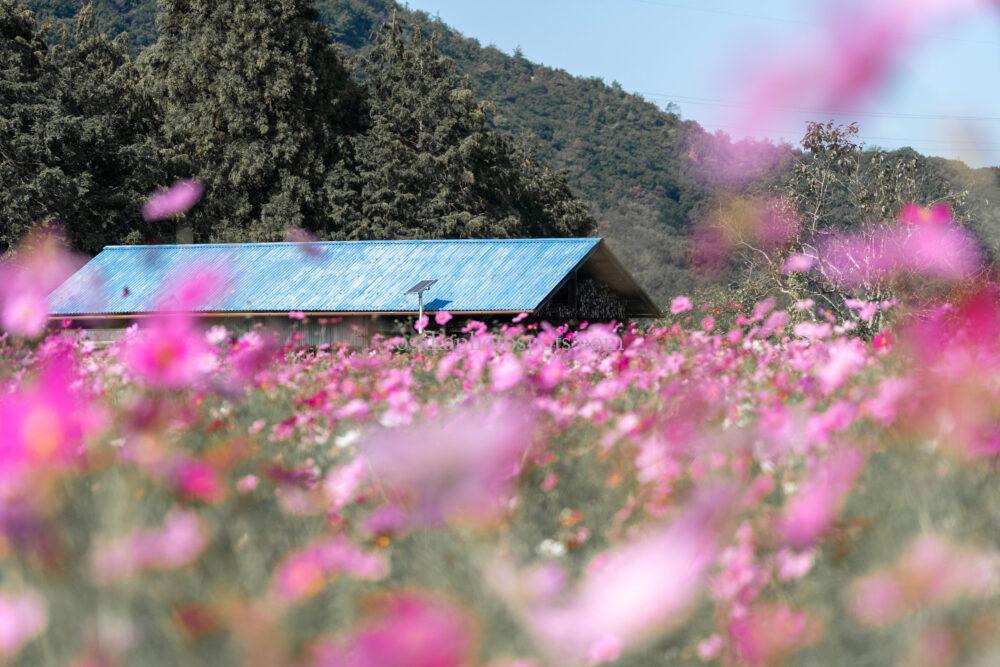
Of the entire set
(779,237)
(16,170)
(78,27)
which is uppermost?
(779,237)

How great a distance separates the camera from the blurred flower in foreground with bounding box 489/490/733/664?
1.42m

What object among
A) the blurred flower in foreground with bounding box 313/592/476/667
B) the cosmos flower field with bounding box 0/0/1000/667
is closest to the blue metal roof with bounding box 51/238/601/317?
the cosmos flower field with bounding box 0/0/1000/667

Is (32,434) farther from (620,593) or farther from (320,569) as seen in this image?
(620,593)

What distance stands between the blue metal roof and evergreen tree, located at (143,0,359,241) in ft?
23.0

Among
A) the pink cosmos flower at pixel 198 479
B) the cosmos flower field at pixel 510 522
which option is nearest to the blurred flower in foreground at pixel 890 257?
the cosmos flower field at pixel 510 522

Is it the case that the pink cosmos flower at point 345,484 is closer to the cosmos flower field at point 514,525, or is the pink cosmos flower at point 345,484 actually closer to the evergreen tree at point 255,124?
the cosmos flower field at point 514,525

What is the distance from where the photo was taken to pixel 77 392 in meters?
4.30

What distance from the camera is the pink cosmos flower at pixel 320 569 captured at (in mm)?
1928

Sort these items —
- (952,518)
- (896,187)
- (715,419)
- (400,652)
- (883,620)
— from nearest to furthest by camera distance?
1. (400,652)
2. (883,620)
3. (952,518)
4. (715,419)
5. (896,187)

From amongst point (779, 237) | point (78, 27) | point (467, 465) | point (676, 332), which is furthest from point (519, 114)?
point (467, 465)

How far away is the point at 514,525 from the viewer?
9.51 ft

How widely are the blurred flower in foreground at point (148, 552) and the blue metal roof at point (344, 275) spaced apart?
65.5ft

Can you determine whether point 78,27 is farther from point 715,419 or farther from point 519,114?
point 519,114

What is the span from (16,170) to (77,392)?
96.9 ft
